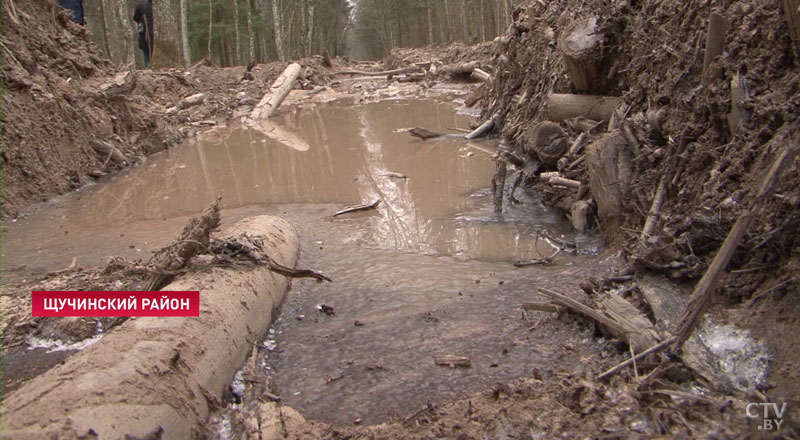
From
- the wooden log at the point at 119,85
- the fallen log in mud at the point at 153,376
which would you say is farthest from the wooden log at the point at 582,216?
the wooden log at the point at 119,85

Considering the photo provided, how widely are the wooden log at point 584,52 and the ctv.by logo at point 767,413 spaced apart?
445 centimetres

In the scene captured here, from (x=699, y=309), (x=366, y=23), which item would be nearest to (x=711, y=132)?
(x=699, y=309)

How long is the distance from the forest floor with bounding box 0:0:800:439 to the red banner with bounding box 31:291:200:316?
114mm

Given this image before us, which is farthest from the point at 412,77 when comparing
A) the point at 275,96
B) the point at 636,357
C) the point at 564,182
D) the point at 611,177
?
the point at 636,357

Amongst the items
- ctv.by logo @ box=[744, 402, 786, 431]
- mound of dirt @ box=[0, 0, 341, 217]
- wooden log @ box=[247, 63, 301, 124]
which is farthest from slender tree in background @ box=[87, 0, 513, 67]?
ctv.by logo @ box=[744, 402, 786, 431]

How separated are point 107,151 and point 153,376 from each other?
6545mm

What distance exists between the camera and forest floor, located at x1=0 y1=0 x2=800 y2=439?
2.22 m

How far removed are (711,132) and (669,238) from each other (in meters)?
0.76

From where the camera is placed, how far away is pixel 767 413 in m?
1.95

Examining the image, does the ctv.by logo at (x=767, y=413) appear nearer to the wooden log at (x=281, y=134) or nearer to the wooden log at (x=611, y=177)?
the wooden log at (x=611, y=177)

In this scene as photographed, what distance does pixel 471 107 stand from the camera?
11156 millimetres

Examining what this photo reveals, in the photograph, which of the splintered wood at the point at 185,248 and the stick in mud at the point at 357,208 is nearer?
the splintered wood at the point at 185,248

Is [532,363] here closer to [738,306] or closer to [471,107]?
[738,306]

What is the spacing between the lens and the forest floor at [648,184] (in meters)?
2.22
